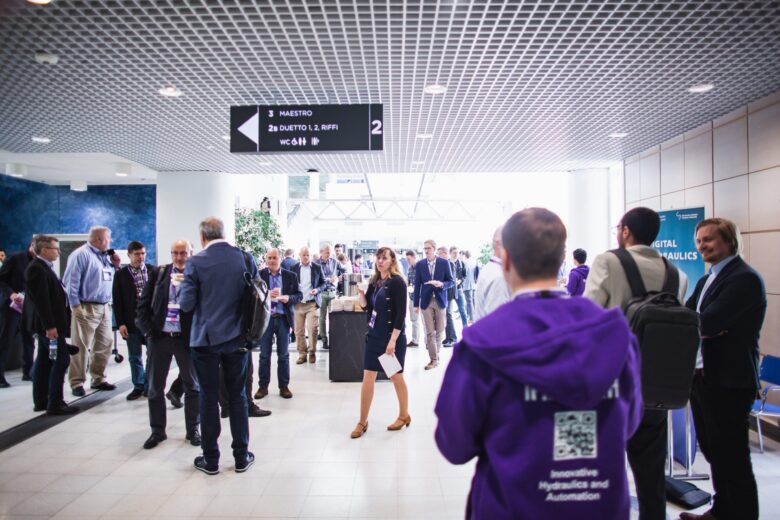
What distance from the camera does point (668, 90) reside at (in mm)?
4586

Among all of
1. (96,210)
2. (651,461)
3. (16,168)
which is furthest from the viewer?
(96,210)

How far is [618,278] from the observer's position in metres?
2.31

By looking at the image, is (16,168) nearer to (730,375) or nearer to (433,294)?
(433,294)

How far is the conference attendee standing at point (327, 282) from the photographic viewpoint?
826cm

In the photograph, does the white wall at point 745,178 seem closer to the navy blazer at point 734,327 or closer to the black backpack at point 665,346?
the navy blazer at point 734,327

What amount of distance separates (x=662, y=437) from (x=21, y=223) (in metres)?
13.2

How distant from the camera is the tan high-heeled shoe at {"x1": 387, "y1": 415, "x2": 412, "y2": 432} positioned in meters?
4.32

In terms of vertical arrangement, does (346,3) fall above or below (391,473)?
above

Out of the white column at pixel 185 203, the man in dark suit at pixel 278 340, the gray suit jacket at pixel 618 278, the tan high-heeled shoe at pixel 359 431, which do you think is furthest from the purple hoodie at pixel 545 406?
the white column at pixel 185 203

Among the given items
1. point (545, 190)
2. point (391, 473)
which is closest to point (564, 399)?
point (391, 473)

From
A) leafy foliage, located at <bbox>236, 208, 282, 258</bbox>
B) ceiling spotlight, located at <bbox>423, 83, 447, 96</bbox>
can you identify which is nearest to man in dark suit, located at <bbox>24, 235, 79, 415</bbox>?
ceiling spotlight, located at <bbox>423, 83, 447, 96</bbox>

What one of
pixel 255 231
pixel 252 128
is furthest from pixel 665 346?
pixel 255 231

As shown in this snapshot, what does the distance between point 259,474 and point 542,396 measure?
2962 mm

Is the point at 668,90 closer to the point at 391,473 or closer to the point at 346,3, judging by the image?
the point at 346,3
